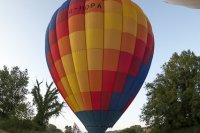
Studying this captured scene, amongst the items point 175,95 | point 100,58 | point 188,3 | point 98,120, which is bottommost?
point 98,120

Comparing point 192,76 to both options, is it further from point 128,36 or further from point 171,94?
point 128,36

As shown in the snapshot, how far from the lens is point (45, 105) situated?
3688 centimetres

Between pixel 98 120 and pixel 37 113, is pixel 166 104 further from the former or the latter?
pixel 98 120

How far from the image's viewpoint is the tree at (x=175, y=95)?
3825 cm

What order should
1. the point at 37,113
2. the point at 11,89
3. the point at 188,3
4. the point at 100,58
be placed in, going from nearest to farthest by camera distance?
the point at 188,3
the point at 100,58
the point at 37,113
the point at 11,89

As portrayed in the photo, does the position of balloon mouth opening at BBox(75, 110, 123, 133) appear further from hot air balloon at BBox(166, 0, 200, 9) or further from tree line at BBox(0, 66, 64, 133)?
tree line at BBox(0, 66, 64, 133)

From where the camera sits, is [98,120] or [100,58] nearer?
[98,120]

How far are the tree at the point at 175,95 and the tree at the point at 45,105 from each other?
1185 centimetres

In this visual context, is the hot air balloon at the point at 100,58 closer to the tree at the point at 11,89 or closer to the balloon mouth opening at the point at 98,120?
the balloon mouth opening at the point at 98,120

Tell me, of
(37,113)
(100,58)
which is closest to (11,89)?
(37,113)

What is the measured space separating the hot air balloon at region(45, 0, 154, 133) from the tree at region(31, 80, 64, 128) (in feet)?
59.6

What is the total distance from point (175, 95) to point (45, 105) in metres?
15.8

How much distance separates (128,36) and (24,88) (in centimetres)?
4071

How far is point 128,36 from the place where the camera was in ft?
58.3
